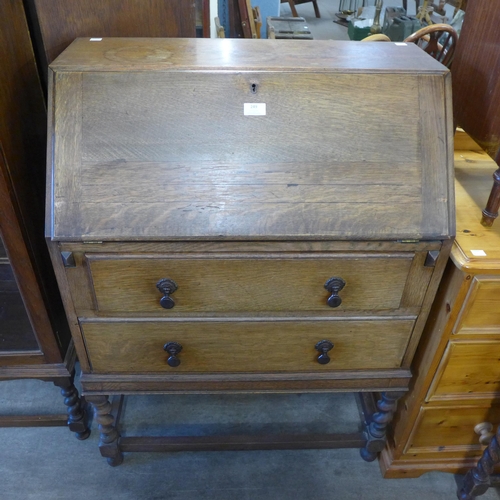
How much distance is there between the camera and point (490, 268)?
38.4 inches

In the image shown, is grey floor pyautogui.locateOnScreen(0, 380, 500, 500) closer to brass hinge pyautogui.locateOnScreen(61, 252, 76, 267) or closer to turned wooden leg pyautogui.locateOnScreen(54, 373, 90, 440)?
turned wooden leg pyautogui.locateOnScreen(54, 373, 90, 440)

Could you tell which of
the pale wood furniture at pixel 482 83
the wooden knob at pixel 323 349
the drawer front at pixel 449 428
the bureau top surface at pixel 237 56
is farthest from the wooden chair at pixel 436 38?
the drawer front at pixel 449 428

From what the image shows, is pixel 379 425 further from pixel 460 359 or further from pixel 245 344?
pixel 245 344

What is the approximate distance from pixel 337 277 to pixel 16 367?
1008 mm

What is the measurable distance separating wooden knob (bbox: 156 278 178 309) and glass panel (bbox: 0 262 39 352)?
47cm

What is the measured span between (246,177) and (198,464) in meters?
1.03

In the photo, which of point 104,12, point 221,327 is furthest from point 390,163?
point 104,12

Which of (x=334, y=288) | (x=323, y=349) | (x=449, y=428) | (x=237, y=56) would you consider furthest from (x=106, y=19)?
(x=449, y=428)

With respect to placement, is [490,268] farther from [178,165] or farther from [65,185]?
[65,185]

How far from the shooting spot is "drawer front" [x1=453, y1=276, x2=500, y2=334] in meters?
1.01

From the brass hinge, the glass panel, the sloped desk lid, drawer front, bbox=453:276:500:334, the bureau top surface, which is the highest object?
the bureau top surface

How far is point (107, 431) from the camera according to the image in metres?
1.39

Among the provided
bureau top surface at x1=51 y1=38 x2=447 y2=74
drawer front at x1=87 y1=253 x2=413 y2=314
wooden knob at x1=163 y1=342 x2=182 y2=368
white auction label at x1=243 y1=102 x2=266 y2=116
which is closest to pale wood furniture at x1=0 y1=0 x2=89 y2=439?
bureau top surface at x1=51 y1=38 x2=447 y2=74

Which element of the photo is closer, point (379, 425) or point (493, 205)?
point (493, 205)
